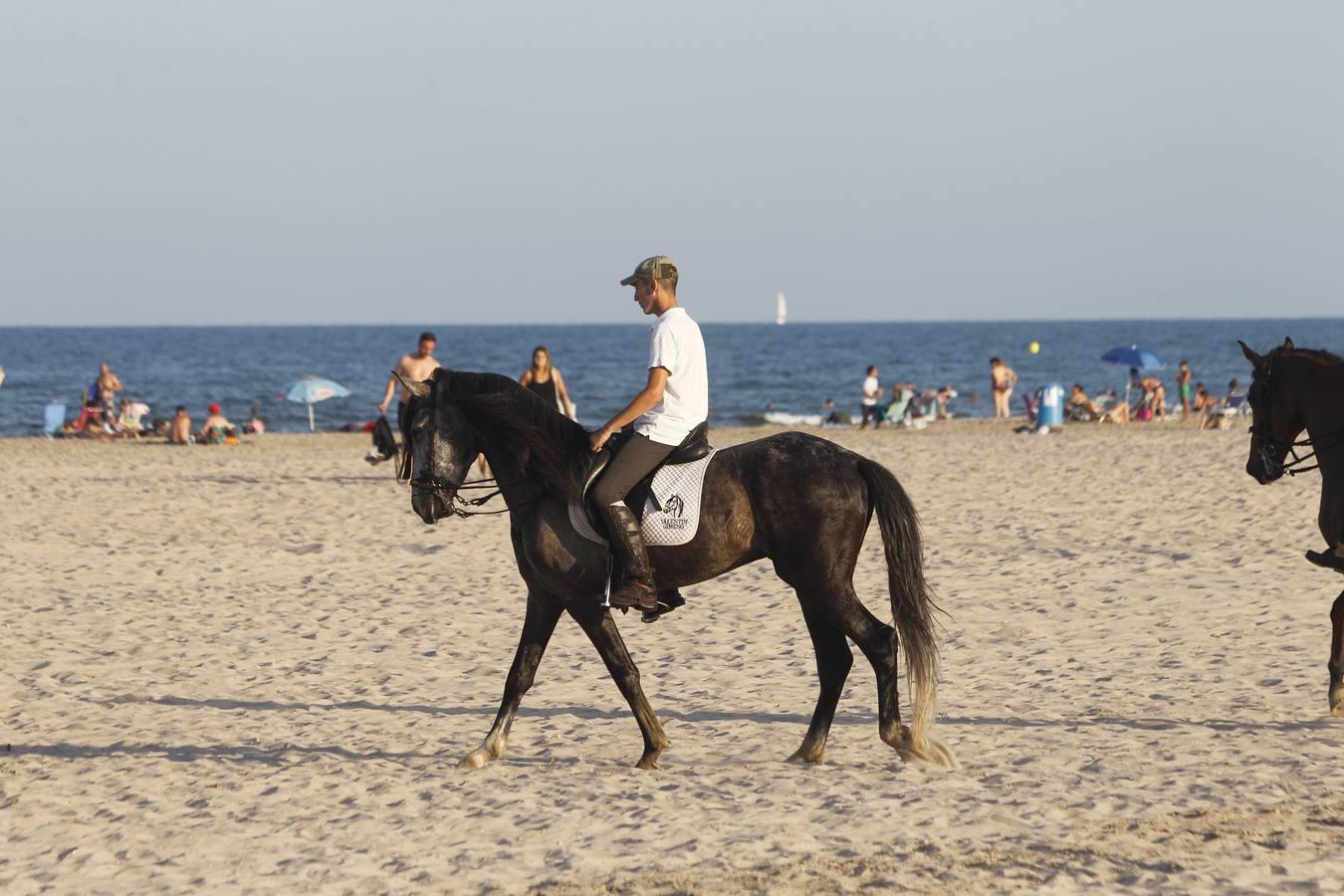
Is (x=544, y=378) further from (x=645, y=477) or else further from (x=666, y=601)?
(x=645, y=477)

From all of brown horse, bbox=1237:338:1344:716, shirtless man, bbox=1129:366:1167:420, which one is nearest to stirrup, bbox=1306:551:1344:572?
brown horse, bbox=1237:338:1344:716

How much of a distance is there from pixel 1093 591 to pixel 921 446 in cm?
1657

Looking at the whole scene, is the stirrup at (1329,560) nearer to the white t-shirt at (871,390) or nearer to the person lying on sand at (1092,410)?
the person lying on sand at (1092,410)

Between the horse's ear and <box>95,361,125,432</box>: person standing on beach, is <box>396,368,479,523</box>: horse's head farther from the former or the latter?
<box>95,361,125,432</box>: person standing on beach

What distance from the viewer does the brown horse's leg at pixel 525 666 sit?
7.66 m

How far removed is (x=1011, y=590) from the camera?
41.3 ft

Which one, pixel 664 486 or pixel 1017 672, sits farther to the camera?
pixel 1017 672

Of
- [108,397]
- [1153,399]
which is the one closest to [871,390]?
[1153,399]

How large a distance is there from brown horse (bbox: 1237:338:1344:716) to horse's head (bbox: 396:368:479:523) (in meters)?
4.17

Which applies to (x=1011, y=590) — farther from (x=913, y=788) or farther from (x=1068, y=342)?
(x=1068, y=342)

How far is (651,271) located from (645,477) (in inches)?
39.4

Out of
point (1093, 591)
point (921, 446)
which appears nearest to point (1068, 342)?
point (921, 446)

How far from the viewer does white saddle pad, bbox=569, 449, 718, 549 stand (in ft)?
24.0

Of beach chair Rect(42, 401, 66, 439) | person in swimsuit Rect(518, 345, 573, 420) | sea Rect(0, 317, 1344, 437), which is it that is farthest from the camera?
sea Rect(0, 317, 1344, 437)
